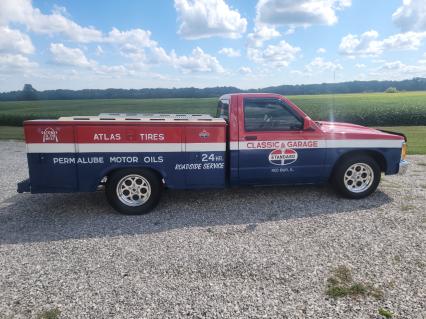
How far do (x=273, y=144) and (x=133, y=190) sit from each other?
2444 millimetres

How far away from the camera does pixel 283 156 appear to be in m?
5.76

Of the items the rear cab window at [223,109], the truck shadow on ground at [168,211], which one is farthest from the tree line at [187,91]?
the truck shadow on ground at [168,211]

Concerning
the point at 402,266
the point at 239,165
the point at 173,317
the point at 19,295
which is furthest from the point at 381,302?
the point at 19,295

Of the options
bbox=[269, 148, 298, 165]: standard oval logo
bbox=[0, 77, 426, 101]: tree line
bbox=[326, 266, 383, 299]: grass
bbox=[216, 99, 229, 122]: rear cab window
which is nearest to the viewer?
bbox=[326, 266, 383, 299]: grass

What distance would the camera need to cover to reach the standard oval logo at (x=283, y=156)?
225 inches

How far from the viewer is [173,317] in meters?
3.00

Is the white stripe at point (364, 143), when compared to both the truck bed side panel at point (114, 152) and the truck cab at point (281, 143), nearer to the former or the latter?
the truck cab at point (281, 143)

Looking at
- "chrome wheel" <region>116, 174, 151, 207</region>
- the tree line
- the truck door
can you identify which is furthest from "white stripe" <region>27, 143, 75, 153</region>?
the tree line

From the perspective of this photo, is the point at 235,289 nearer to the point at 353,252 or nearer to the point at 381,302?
the point at 381,302

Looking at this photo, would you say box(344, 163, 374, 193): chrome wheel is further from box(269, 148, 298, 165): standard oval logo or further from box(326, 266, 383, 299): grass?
box(326, 266, 383, 299): grass

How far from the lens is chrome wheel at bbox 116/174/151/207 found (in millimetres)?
5457

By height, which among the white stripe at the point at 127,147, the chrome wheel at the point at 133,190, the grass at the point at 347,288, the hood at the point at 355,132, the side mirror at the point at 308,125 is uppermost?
the side mirror at the point at 308,125

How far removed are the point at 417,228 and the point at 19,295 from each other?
509cm

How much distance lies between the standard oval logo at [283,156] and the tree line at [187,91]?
54281 mm
